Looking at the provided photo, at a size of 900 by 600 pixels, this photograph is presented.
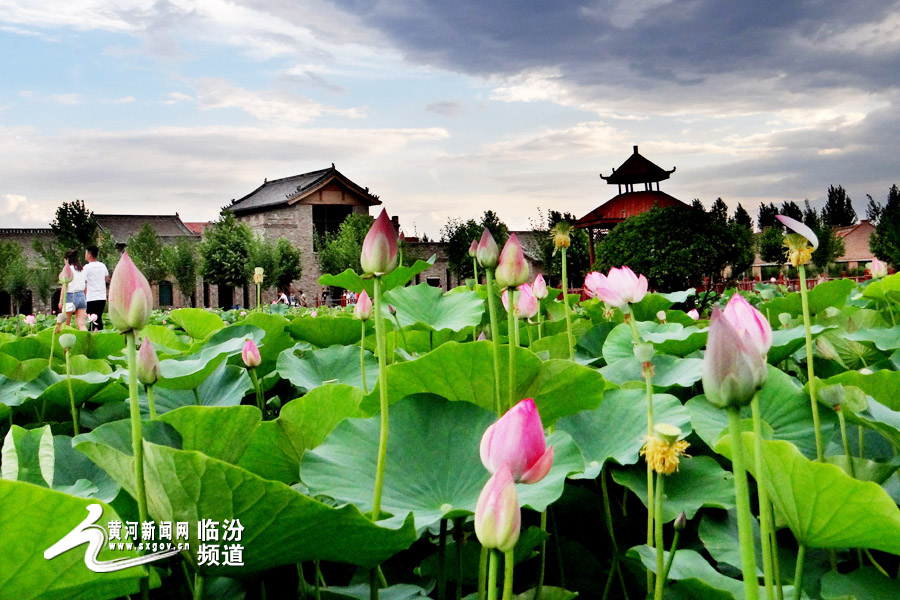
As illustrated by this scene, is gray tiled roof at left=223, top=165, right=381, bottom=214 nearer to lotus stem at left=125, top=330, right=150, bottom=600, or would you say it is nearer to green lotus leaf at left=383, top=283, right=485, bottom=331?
green lotus leaf at left=383, top=283, right=485, bottom=331

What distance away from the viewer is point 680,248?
6438mm

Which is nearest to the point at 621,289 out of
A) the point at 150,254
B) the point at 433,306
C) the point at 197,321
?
the point at 433,306

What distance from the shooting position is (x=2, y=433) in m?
1.07

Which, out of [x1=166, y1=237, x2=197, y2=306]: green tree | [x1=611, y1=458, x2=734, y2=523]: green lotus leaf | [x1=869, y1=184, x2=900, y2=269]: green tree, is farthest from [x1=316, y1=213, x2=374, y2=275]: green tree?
[x1=611, y1=458, x2=734, y2=523]: green lotus leaf

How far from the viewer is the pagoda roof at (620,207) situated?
15.6 metres

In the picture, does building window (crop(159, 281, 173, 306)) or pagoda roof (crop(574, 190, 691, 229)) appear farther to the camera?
building window (crop(159, 281, 173, 306))

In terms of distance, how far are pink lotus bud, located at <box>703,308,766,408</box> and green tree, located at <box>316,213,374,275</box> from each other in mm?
20942

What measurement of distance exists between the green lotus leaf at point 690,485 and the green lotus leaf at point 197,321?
1.28m

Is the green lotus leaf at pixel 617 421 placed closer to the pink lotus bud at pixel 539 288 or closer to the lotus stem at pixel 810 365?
the lotus stem at pixel 810 365

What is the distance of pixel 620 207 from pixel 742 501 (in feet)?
53.1

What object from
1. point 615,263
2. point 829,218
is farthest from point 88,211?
point 829,218

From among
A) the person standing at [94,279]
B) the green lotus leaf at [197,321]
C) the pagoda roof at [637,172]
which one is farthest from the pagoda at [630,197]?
the green lotus leaf at [197,321]

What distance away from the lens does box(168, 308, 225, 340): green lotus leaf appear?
176 centimetres

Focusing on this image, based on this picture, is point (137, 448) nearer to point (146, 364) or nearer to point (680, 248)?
point (146, 364)
